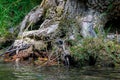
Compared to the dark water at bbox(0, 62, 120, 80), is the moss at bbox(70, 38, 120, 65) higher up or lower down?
higher up

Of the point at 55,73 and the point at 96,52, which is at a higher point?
the point at 96,52

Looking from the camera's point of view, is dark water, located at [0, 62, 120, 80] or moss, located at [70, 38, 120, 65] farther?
moss, located at [70, 38, 120, 65]

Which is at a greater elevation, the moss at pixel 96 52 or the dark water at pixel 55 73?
the moss at pixel 96 52

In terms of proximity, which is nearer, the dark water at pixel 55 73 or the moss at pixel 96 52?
the dark water at pixel 55 73

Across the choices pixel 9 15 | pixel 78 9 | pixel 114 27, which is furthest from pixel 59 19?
pixel 9 15

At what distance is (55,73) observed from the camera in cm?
818

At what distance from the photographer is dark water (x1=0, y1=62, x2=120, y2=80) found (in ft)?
25.0

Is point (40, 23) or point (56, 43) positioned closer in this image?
point (56, 43)

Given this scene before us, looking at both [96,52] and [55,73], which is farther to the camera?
[96,52]

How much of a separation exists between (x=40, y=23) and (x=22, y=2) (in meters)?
2.25

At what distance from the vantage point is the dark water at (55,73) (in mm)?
7617

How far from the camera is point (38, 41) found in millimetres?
10648

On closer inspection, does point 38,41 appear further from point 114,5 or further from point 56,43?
point 114,5

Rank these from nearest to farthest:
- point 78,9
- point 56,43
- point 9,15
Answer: point 56,43 < point 78,9 < point 9,15
